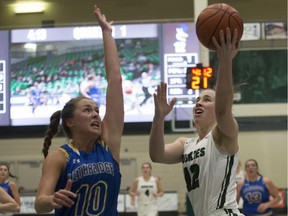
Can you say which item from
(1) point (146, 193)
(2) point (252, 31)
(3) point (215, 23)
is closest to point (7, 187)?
(1) point (146, 193)

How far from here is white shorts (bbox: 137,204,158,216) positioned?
1339 centimetres

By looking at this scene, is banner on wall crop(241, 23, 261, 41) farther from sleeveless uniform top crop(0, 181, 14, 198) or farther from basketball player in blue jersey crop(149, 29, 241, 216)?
basketball player in blue jersey crop(149, 29, 241, 216)

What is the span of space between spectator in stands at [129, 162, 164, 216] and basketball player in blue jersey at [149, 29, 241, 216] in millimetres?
9319

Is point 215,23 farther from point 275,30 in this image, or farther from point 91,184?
point 275,30

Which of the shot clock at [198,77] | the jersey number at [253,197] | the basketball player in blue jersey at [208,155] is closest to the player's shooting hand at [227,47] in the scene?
the basketball player in blue jersey at [208,155]

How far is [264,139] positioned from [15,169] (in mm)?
6783

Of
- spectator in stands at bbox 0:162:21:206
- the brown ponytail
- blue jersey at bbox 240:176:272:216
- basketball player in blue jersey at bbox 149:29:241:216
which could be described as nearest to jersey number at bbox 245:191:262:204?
blue jersey at bbox 240:176:272:216

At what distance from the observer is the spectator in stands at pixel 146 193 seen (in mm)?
13516

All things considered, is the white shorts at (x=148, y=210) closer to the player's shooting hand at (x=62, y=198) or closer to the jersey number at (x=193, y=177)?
the jersey number at (x=193, y=177)

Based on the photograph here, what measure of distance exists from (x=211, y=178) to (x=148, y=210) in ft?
31.5

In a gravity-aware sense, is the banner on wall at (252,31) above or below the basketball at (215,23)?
above

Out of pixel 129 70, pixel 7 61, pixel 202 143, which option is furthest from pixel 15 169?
pixel 202 143

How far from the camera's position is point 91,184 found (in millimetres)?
3223

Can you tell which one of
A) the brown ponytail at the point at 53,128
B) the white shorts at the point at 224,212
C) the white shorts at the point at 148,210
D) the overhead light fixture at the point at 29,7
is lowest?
the white shorts at the point at 148,210
